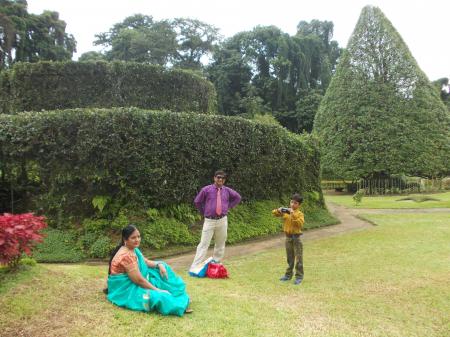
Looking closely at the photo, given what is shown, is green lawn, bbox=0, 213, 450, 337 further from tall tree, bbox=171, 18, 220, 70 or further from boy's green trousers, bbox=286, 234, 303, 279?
tall tree, bbox=171, 18, 220, 70

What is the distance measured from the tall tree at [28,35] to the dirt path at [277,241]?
91.3 feet

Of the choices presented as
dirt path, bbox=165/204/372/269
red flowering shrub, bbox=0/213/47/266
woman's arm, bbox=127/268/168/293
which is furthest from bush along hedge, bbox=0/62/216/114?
woman's arm, bbox=127/268/168/293

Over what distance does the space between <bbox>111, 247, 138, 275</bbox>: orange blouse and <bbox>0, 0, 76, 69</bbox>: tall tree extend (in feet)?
104

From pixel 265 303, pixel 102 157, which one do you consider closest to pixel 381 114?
pixel 102 157

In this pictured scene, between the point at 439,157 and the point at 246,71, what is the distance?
2494 centimetres

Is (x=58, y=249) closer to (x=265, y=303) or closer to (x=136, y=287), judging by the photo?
(x=136, y=287)

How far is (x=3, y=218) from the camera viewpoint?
15.5 feet

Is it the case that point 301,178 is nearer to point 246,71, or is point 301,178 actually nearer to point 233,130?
point 233,130

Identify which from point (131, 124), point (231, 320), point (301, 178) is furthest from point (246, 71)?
point (231, 320)

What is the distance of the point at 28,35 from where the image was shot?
1363 inches

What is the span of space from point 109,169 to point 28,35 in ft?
100

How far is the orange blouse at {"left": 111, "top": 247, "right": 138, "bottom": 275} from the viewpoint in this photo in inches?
195

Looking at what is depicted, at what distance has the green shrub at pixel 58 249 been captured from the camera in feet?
28.0

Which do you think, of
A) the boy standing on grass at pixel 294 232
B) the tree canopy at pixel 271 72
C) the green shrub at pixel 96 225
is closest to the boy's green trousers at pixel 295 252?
the boy standing on grass at pixel 294 232
